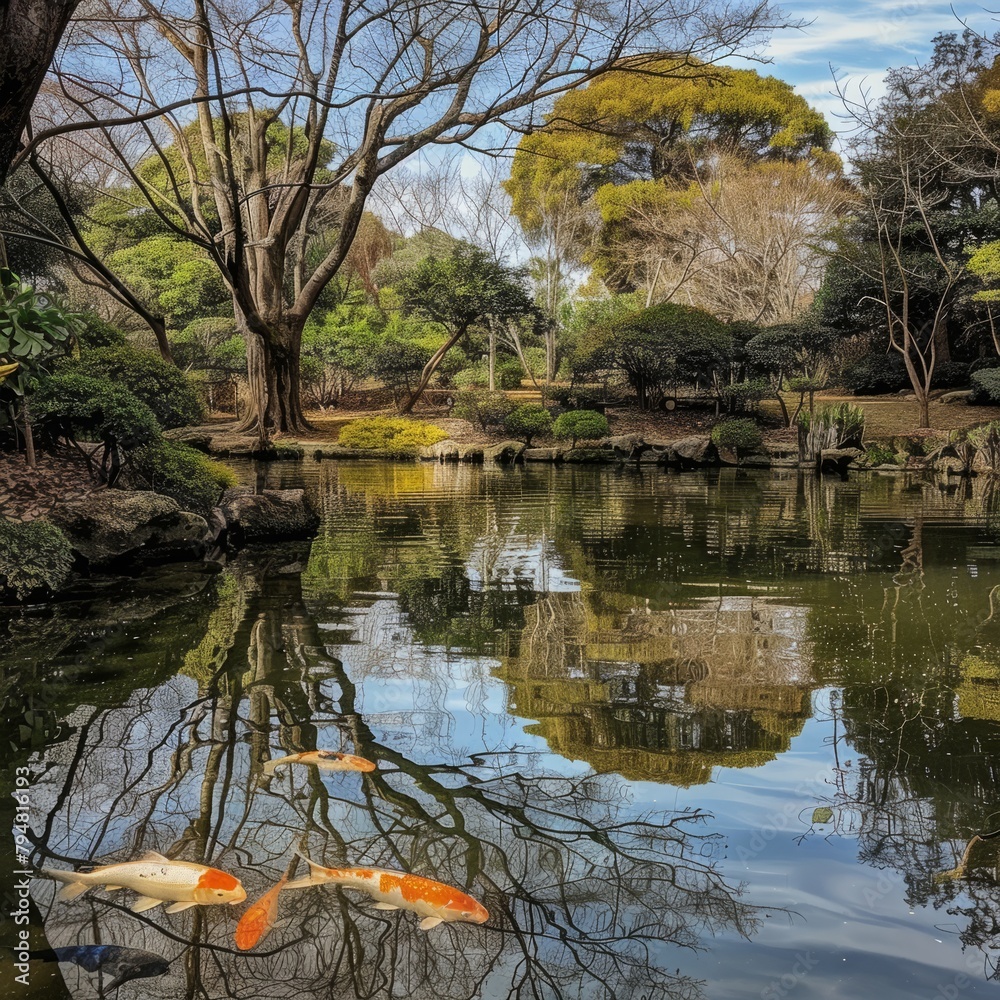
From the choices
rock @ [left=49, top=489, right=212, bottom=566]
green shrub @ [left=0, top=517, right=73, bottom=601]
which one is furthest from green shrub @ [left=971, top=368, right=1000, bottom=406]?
green shrub @ [left=0, top=517, right=73, bottom=601]

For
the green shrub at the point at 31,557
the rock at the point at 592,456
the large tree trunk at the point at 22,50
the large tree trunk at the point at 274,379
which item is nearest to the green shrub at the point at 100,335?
the large tree trunk at the point at 274,379

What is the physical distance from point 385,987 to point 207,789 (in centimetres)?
125

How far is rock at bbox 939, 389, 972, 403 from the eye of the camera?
2225 cm

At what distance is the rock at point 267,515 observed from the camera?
8.95 meters

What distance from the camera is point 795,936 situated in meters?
2.49

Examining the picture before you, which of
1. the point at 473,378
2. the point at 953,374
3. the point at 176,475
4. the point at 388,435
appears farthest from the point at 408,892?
the point at 473,378

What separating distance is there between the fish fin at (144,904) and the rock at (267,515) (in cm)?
650

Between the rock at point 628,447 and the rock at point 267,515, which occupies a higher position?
the rock at point 628,447

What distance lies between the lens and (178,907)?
2475mm

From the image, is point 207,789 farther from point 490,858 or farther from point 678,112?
point 678,112

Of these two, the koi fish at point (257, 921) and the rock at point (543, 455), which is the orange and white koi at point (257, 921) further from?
the rock at point (543, 455)

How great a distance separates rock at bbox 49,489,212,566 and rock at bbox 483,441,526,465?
1228 centimetres

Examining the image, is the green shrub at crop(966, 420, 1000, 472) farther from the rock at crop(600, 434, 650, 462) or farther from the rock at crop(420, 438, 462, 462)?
the rock at crop(420, 438, 462, 462)

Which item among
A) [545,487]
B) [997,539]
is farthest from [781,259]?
[997,539]
